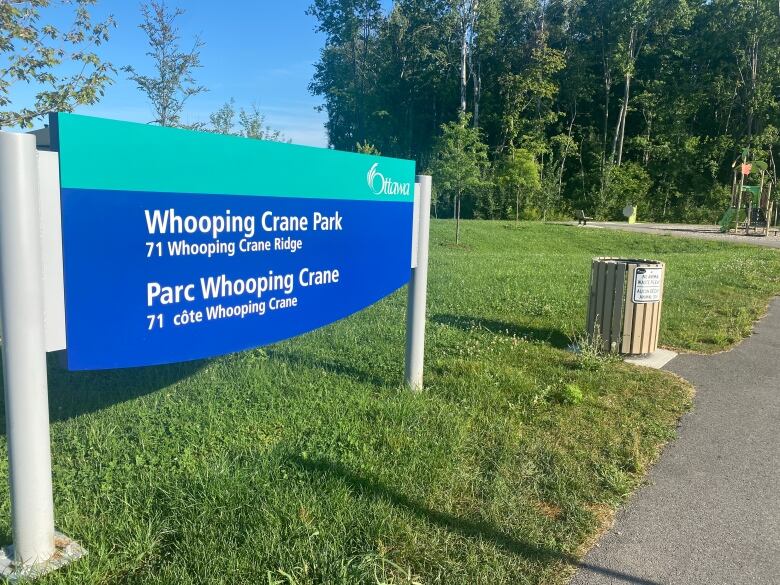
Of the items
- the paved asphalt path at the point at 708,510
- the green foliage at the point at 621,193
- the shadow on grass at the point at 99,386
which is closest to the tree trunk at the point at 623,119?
the green foliage at the point at 621,193

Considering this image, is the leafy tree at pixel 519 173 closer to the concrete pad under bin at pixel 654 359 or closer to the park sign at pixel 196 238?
the concrete pad under bin at pixel 654 359

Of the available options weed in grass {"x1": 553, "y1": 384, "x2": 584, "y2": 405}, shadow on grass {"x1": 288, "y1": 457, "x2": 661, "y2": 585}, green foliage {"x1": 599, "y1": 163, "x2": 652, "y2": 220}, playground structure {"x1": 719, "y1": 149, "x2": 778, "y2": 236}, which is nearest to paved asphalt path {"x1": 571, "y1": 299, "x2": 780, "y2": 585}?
shadow on grass {"x1": 288, "y1": 457, "x2": 661, "y2": 585}

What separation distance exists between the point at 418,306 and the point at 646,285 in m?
2.55

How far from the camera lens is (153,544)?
8.26 ft

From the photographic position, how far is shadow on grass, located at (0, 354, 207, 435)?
4.02 meters

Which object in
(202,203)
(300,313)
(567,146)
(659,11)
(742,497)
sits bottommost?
(742,497)

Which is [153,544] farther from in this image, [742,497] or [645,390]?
[645,390]

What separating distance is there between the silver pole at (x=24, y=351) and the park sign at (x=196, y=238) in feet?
0.39

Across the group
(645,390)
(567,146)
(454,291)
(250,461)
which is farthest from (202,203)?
(567,146)

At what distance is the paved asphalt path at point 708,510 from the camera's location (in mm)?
2668

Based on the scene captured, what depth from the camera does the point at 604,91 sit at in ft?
155

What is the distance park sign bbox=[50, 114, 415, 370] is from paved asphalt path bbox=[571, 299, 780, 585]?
196 centimetres

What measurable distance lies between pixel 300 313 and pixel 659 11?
4669cm

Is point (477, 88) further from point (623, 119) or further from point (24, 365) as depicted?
point (24, 365)
